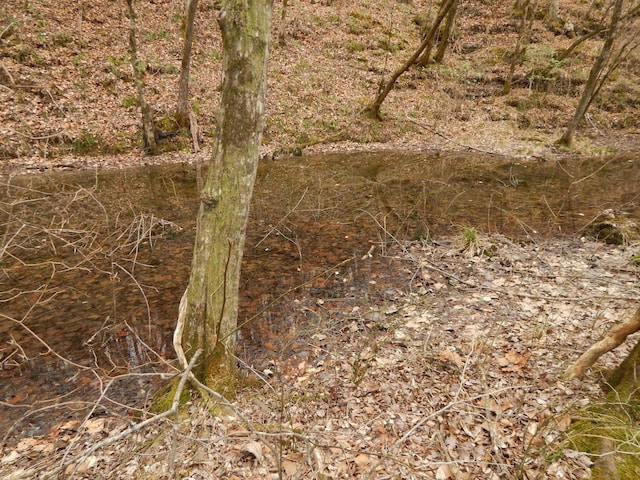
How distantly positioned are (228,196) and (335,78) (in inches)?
740

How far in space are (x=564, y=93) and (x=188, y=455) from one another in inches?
985

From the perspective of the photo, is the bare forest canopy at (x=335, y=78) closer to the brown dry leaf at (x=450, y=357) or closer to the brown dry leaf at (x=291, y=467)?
the brown dry leaf at (x=450, y=357)

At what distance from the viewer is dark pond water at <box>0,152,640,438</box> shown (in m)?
4.08

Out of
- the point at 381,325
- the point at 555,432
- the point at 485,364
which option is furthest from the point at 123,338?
the point at 555,432

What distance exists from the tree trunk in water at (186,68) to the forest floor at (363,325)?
0.72m

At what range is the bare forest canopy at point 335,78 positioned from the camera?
1277 centimetres

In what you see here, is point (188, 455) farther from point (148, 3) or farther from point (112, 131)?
point (148, 3)

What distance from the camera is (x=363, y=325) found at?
15.3 feet

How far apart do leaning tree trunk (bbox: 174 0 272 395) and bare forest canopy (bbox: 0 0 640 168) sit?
26.0ft

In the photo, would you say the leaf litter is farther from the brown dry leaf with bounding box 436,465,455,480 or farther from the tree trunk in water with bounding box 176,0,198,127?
the tree trunk in water with bounding box 176,0,198,127

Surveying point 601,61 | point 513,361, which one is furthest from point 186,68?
point 601,61

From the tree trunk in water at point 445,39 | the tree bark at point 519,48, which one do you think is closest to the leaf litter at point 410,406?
the tree bark at point 519,48

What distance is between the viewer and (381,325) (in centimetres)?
452

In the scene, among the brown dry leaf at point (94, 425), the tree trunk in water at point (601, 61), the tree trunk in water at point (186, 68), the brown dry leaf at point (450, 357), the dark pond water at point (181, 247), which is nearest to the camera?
the brown dry leaf at point (94, 425)
